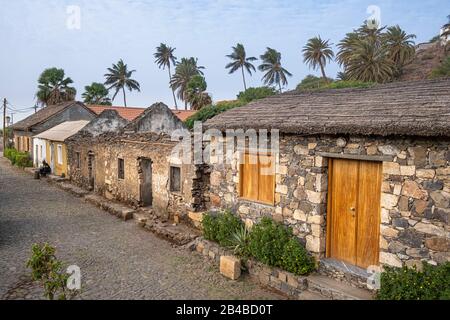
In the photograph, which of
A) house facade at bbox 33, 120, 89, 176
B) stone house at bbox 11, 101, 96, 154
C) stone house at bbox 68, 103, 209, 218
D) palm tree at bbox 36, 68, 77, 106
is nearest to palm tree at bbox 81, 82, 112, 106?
palm tree at bbox 36, 68, 77, 106

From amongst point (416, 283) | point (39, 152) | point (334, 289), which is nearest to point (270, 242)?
point (334, 289)

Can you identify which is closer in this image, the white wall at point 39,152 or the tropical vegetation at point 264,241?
the tropical vegetation at point 264,241

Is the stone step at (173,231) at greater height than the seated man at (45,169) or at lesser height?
lesser

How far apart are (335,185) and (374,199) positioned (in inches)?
30.5

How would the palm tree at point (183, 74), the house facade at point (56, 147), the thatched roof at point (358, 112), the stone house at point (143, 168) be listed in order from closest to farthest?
1. the thatched roof at point (358, 112)
2. the stone house at point (143, 168)
3. the house facade at point (56, 147)
4. the palm tree at point (183, 74)

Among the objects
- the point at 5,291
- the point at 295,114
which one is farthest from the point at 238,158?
the point at 5,291

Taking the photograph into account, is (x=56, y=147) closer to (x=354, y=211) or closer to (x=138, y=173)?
(x=138, y=173)

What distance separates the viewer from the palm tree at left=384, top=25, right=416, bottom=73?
35188 mm

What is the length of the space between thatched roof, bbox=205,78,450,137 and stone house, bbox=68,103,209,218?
2677 mm

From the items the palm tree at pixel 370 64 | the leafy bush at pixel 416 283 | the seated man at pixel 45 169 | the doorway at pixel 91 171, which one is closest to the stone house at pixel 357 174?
the leafy bush at pixel 416 283

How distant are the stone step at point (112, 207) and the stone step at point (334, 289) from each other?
765 centimetres

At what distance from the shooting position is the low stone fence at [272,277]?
6.68 m

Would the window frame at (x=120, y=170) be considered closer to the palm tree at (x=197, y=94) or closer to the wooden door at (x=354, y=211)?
the wooden door at (x=354, y=211)

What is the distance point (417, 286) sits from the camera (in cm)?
533
